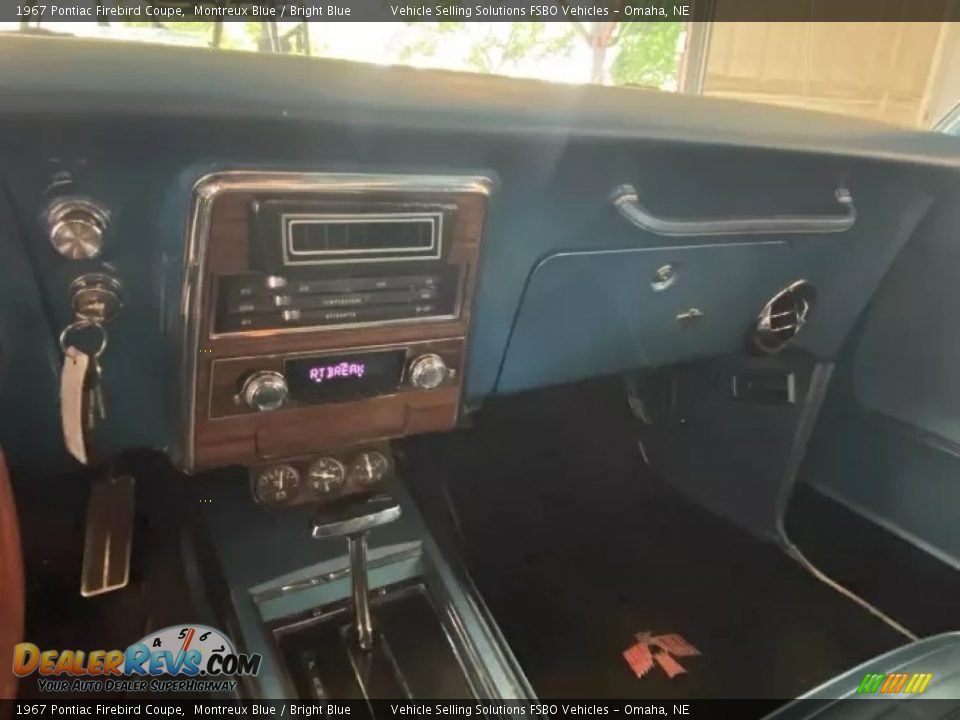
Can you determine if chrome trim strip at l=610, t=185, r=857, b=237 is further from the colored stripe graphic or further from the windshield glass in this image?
the windshield glass

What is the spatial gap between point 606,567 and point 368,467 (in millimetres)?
620

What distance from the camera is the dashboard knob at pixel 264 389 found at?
0.87 metres

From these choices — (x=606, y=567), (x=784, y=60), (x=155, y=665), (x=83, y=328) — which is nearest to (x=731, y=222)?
(x=606, y=567)

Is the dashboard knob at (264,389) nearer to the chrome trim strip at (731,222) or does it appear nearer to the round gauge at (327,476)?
the round gauge at (327,476)

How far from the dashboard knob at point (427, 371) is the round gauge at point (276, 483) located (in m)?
0.23

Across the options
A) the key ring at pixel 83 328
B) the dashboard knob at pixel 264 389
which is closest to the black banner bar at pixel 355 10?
the key ring at pixel 83 328

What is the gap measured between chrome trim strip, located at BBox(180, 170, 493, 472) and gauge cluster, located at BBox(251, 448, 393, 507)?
0.59ft

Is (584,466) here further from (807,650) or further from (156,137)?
(156,137)

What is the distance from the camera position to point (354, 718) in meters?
0.98

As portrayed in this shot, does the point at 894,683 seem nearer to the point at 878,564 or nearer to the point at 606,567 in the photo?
the point at 606,567

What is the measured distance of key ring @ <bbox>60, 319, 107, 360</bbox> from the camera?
797 mm

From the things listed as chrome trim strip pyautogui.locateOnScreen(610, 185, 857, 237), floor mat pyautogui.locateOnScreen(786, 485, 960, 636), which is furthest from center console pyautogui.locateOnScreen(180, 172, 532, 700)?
floor mat pyautogui.locateOnScreen(786, 485, 960, 636)

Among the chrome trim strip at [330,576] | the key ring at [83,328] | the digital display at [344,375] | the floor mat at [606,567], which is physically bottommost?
the floor mat at [606,567]

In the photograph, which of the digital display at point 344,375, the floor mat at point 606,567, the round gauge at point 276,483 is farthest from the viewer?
the floor mat at point 606,567
